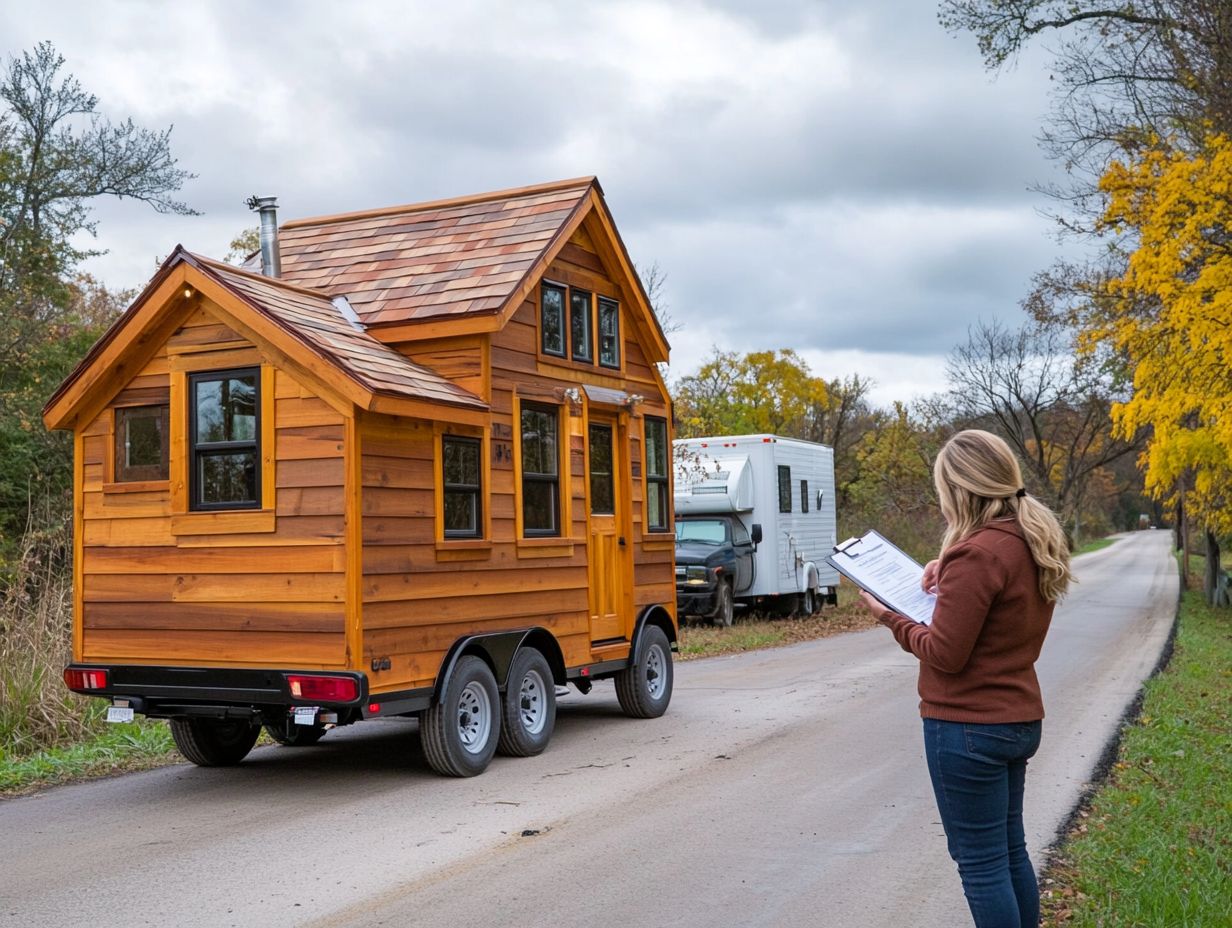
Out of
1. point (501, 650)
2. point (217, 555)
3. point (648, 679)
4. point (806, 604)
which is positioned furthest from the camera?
point (806, 604)

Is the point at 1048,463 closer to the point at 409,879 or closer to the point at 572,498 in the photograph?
the point at 572,498

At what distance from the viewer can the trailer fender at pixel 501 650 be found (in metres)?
9.30

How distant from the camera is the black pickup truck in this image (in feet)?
73.4

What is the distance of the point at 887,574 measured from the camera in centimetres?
465

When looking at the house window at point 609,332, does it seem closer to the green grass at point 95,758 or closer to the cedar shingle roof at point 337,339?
the cedar shingle roof at point 337,339

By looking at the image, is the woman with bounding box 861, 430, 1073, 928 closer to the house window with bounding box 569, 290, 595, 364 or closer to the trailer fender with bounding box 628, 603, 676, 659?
the house window with bounding box 569, 290, 595, 364

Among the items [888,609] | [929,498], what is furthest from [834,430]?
[888,609]

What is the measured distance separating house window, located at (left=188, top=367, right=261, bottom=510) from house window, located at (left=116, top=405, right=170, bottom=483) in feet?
0.94

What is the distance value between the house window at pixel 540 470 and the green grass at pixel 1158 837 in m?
4.86

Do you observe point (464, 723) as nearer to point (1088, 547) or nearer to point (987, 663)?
point (987, 663)

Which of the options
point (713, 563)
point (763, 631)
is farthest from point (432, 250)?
point (763, 631)

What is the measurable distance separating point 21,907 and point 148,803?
8.17ft

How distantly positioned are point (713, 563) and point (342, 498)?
14660 mm

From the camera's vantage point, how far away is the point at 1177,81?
62.1ft
